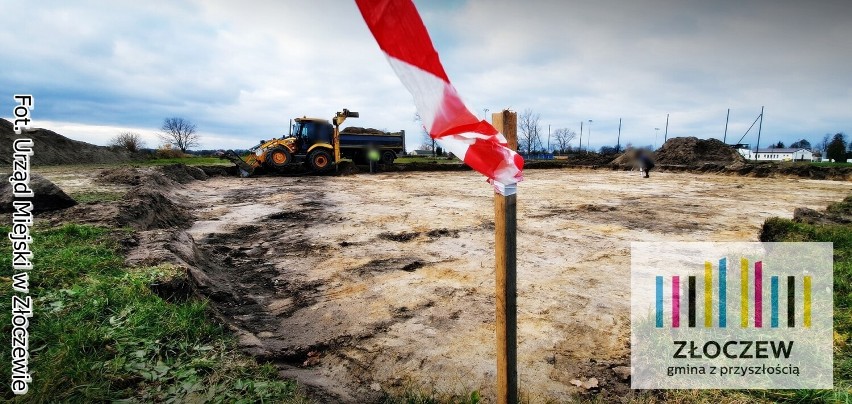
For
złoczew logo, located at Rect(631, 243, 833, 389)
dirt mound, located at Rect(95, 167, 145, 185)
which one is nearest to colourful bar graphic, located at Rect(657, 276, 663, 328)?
złoczew logo, located at Rect(631, 243, 833, 389)

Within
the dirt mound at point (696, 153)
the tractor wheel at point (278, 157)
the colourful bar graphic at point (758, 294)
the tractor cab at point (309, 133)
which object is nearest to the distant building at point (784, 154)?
the dirt mound at point (696, 153)

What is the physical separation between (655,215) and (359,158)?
55.6 feet

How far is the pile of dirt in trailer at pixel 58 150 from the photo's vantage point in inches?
897

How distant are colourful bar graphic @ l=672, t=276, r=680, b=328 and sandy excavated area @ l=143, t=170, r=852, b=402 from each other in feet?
1.25

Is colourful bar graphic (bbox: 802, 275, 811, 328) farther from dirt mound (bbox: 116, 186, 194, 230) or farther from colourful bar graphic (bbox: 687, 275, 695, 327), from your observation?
dirt mound (bbox: 116, 186, 194, 230)

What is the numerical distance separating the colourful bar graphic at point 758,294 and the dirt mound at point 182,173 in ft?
55.7

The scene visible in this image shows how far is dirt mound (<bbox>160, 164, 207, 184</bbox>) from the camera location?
15552 mm

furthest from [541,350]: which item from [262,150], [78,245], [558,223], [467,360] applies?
[262,150]

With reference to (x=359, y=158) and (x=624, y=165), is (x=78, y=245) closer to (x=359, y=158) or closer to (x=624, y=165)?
(x=359, y=158)

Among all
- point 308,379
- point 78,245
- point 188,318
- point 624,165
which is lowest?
point 308,379

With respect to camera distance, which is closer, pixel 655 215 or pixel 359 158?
pixel 655 215

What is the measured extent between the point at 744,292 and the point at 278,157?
18.7 meters

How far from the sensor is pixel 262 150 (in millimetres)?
19109

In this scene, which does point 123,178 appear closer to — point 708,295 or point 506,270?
point 506,270
